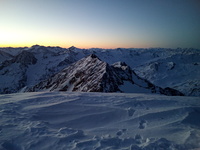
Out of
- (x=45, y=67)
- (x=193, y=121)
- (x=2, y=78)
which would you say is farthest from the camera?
(x=45, y=67)

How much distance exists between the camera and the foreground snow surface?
14.1ft

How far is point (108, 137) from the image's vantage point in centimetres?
471

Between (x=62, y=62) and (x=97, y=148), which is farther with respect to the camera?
(x=62, y=62)

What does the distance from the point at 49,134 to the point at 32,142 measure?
618 mm

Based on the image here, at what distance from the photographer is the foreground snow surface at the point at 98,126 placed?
4.29 metres

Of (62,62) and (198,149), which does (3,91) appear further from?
(198,149)

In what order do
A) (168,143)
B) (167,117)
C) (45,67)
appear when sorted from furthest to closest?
(45,67)
(167,117)
(168,143)

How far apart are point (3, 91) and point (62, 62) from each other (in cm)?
7302

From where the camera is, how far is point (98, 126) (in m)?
5.66

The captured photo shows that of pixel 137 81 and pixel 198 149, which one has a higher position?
pixel 198 149

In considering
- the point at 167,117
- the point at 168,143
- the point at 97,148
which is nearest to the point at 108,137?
the point at 97,148

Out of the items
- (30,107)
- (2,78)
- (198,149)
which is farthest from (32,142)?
(2,78)

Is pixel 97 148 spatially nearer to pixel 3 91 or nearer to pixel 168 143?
pixel 168 143

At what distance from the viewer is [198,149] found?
12.8 ft
